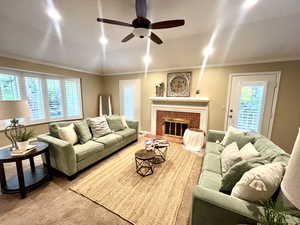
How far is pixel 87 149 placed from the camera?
2449 mm

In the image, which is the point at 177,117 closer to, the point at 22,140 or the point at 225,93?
the point at 225,93

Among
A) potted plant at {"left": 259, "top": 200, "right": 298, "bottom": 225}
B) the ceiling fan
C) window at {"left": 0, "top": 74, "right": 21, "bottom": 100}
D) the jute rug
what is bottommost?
the jute rug

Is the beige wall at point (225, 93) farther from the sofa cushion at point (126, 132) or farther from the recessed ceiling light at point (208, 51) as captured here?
the sofa cushion at point (126, 132)

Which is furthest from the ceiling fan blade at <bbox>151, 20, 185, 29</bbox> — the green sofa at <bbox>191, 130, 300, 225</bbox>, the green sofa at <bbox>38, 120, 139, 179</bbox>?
the green sofa at <bbox>38, 120, 139, 179</bbox>

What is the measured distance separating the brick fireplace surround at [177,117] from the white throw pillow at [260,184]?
3085 mm

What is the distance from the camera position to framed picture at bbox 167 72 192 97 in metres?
4.23

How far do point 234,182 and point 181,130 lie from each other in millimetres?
3130

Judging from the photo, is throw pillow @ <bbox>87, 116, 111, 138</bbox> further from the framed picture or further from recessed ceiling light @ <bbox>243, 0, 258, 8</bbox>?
recessed ceiling light @ <bbox>243, 0, 258, 8</bbox>

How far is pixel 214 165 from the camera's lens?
198 cm

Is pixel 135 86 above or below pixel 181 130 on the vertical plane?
above

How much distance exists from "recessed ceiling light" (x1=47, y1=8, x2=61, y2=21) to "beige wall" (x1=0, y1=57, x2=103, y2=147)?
1980mm

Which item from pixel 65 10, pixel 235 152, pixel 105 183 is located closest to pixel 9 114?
pixel 105 183

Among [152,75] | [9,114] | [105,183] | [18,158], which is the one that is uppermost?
[152,75]

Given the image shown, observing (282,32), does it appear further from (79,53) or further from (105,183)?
(79,53)
